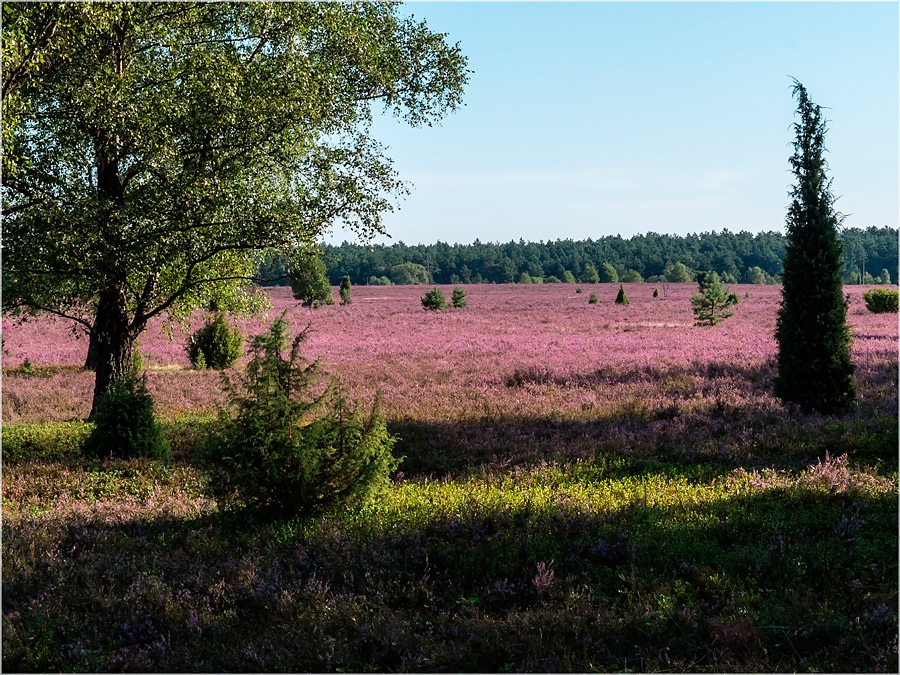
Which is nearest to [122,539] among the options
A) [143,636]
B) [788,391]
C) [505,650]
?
[143,636]

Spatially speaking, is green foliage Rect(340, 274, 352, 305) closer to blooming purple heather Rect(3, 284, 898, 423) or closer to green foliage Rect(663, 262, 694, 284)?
blooming purple heather Rect(3, 284, 898, 423)

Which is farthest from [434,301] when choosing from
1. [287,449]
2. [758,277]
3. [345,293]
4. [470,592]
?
[758,277]

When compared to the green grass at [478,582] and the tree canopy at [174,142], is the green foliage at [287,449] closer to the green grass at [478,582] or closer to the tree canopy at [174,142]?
the green grass at [478,582]

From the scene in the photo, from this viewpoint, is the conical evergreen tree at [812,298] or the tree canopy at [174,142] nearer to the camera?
the tree canopy at [174,142]

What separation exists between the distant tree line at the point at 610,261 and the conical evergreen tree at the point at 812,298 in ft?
270

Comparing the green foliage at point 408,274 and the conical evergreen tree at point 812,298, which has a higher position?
the green foliage at point 408,274

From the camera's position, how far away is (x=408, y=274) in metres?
110

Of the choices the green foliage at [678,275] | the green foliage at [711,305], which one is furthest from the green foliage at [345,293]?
the green foliage at [678,275]

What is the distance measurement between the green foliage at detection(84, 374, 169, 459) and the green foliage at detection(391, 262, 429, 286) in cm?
9738

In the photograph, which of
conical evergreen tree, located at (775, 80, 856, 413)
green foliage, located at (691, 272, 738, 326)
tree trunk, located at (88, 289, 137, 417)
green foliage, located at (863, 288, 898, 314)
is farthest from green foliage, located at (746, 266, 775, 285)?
tree trunk, located at (88, 289, 137, 417)

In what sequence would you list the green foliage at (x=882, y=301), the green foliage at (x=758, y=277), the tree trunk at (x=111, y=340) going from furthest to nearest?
1. the green foliage at (x=758, y=277)
2. the green foliage at (x=882, y=301)
3. the tree trunk at (x=111, y=340)

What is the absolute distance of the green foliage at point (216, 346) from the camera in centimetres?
2442

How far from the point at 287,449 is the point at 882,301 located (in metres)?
42.4

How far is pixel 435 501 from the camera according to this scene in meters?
8.05
